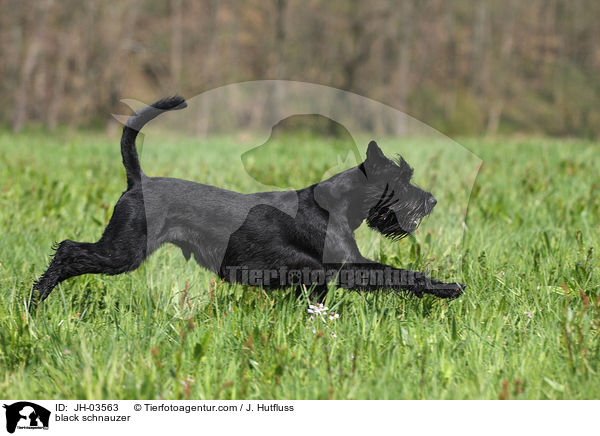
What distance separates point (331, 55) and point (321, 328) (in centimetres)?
2857

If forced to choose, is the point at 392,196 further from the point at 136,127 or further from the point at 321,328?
the point at 136,127

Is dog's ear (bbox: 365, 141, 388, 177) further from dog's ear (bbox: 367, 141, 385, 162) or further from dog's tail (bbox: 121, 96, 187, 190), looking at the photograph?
dog's tail (bbox: 121, 96, 187, 190)

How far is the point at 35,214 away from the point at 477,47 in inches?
1187

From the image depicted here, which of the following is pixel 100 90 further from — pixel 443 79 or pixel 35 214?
pixel 35 214

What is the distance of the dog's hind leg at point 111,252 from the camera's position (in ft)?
9.64

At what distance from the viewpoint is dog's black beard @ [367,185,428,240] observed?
3.07 metres

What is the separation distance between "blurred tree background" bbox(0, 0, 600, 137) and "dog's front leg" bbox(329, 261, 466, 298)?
619 inches

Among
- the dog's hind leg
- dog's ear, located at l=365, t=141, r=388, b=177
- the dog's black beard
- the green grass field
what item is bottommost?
the green grass field

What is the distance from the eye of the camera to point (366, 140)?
9.62 ft
